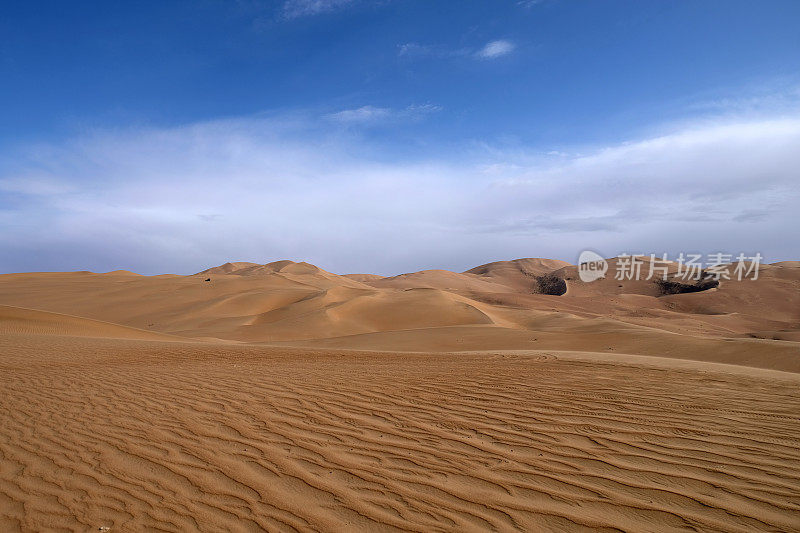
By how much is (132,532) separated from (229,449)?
4.85ft

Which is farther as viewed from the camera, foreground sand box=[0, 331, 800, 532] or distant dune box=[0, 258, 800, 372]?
distant dune box=[0, 258, 800, 372]

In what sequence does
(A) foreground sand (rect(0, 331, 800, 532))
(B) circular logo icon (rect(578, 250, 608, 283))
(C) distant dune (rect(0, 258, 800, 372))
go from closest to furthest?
(A) foreground sand (rect(0, 331, 800, 532)) → (C) distant dune (rect(0, 258, 800, 372)) → (B) circular logo icon (rect(578, 250, 608, 283))

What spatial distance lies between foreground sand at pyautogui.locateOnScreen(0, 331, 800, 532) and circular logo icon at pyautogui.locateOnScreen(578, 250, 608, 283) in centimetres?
5234

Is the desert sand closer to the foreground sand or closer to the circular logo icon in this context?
the foreground sand

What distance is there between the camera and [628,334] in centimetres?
1788

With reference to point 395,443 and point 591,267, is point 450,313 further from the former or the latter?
point 591,267

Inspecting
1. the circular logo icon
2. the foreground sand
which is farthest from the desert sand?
the circular logo icon

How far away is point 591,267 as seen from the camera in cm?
6009

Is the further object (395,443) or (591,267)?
(591,267)

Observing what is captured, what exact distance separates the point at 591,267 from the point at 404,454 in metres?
60.8

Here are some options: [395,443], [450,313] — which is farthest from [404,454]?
[450,313]

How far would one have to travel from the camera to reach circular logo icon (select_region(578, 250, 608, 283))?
190 feet

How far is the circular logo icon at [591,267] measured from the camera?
58000 millimetres

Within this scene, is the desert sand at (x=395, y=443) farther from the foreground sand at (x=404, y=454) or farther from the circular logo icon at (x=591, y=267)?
the circular logo icon at (x=591, y=267)
